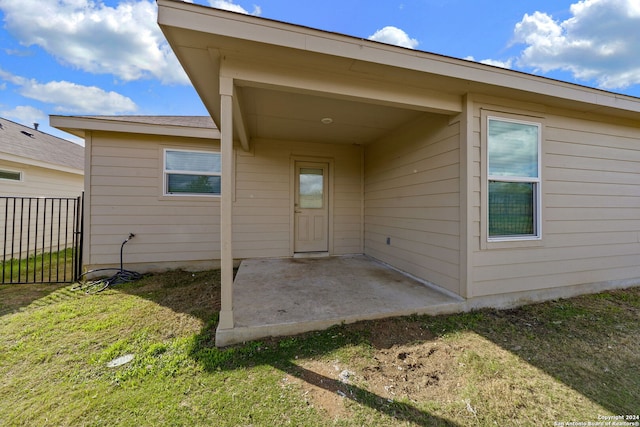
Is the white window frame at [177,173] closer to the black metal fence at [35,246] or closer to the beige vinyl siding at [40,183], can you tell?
the black metal fence at [35,246]

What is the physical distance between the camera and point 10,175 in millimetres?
5660

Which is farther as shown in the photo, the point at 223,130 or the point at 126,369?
the point at 223,130

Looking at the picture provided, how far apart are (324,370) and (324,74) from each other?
8.45ft

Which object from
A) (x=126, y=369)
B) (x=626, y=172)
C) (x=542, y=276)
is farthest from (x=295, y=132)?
(x=626, y=172)

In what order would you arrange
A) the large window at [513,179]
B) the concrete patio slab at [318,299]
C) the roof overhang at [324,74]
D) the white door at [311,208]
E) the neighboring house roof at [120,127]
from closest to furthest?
the roof overhang at [324,74], the concrete patio slab at [318,299], the large window at [513,179], the neighboring house roof at [120,127], the white door at [311,208]

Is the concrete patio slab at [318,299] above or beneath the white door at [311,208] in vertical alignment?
beneath

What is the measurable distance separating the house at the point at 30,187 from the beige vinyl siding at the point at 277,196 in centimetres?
337

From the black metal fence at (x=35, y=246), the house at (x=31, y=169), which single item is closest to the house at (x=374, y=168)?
the black metal fence at (x=35, y=246)

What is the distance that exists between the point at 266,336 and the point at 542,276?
3467 mm

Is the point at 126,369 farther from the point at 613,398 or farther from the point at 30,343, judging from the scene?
the point at 613,398

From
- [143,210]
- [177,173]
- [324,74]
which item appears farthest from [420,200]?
[143,210]

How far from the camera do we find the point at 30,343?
7.02ft

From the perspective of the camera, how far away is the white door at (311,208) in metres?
5.13

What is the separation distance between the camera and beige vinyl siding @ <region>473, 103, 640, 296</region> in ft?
9.75
